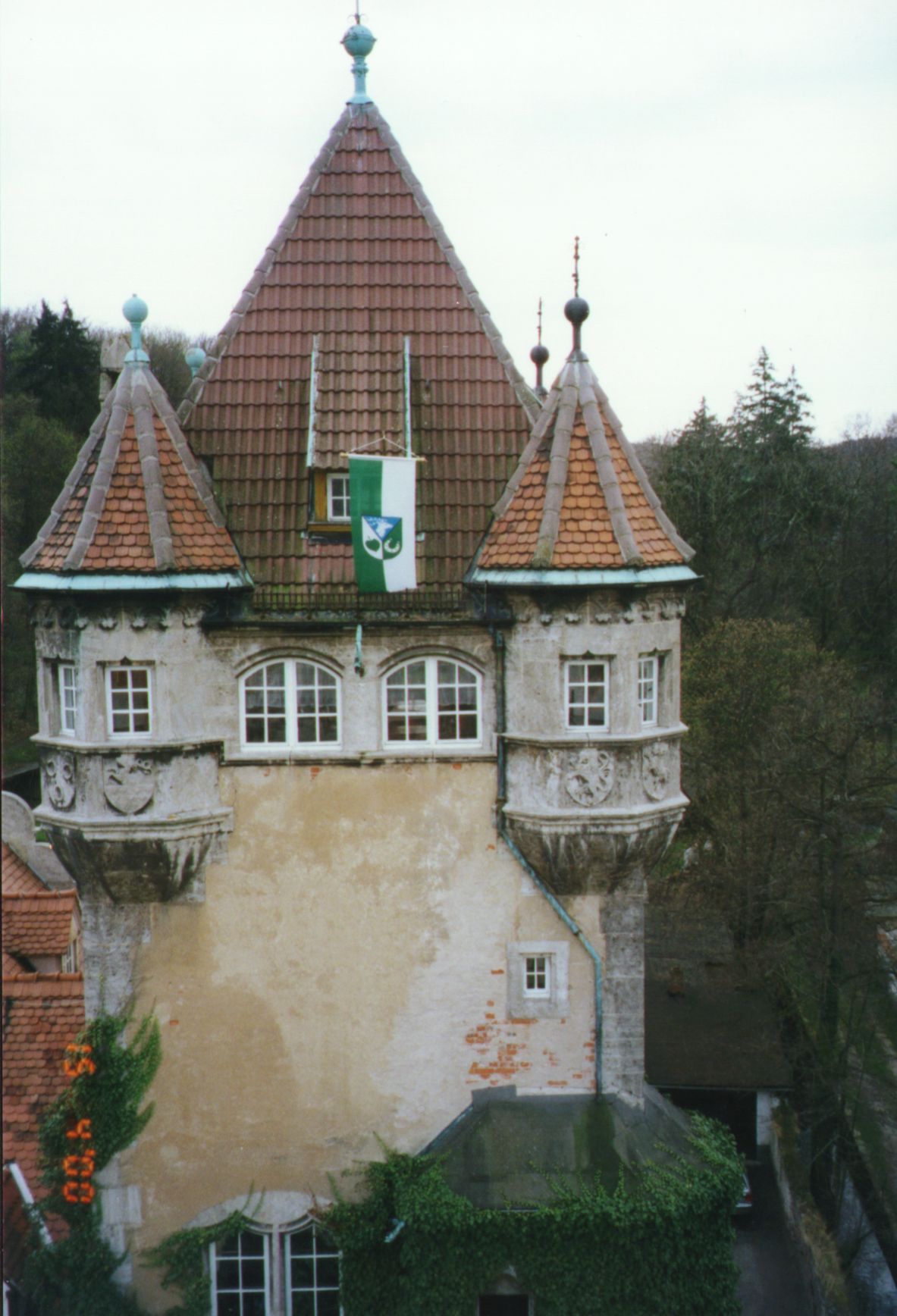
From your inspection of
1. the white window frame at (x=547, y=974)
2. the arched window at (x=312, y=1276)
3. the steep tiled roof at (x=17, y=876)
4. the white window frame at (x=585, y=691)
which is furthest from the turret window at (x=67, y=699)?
the steep tiled roof at (x=17, y=876)

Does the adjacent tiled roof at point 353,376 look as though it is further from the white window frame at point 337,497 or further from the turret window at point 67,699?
the turret window at point 67,699

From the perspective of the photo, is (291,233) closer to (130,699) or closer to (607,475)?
(607,475)

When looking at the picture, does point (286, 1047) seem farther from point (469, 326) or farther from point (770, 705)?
point (770, 705)

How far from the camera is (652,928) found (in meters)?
34.9

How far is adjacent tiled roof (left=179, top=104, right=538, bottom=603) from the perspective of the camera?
17.9m

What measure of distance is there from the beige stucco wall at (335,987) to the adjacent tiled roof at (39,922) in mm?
7301

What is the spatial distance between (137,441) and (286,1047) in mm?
8143

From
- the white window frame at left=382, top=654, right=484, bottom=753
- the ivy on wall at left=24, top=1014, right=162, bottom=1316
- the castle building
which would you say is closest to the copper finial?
the castle building

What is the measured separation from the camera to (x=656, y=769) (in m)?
17.9

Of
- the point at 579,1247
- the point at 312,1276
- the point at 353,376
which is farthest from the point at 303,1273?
the point at 353,376

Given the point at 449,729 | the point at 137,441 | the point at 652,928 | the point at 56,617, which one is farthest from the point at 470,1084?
the point at 652,928

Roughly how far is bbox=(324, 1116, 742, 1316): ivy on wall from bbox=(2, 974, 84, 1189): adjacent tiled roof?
5.33 m

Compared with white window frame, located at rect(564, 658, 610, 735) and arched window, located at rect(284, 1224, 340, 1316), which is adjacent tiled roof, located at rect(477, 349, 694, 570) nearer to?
white window frame, located at rect(564, 658, 610, 735)

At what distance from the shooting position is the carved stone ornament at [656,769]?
17.8 meters
